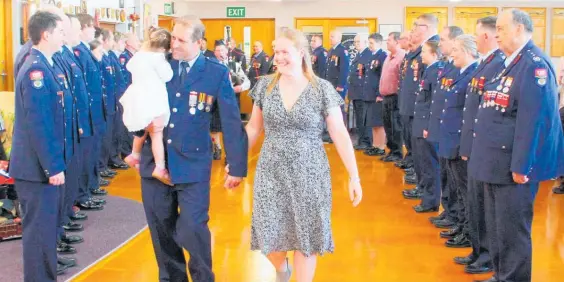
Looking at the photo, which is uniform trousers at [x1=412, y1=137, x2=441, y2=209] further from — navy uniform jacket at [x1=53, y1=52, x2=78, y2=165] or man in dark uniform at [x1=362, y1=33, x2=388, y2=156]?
man in dark uniform at [x1=362, y1=33, x2=388, y2=156]

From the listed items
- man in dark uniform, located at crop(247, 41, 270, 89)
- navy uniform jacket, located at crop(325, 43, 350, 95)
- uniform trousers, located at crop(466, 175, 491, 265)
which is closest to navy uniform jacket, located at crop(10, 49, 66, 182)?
uniform trousers, located at crop(466, 175, 491, 265)

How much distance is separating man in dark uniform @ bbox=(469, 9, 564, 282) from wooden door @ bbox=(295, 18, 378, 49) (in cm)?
1173

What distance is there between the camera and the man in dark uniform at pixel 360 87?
10.5 m

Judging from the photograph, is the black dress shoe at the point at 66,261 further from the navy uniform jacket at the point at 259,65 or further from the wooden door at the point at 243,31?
the wooden door at the point at 243,31

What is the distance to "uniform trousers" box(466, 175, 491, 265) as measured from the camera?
431 cm

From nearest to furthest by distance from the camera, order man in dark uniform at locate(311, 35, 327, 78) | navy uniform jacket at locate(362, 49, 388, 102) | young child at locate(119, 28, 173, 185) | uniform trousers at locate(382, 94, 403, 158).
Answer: young child at locate(119, 28, 173, 185) < uniform trousers at locate(382, 94, 403, 158) < navy uniform jacket at locate(362, 49, 388, 102) < man in dark uniform at locate(311, 35, 327, 78)

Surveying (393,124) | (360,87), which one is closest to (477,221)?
(393,124)

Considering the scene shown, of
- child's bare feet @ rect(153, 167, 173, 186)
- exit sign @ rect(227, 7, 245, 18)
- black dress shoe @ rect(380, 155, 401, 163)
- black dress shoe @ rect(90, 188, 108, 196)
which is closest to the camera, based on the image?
child's bare feet @ rect(153, 167, 173, 186)

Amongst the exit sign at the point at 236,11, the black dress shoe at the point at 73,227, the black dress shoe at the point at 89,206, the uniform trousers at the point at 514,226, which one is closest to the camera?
the uniform trousers at the point at 514,226

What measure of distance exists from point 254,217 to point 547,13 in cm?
1342

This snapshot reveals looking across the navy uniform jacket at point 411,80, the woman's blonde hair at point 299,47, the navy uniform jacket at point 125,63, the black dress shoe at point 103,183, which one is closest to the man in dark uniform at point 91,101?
the black dress shoe at point 103,183

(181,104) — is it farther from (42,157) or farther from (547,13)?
(547,13)

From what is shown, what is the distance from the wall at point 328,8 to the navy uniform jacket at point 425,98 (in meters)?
9.30

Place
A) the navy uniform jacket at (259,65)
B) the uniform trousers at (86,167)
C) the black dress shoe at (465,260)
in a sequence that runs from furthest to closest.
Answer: the navy uniform jacket at (259,65)
the uniform trousers at (86,167)
the black dress shoe at (465,260)
